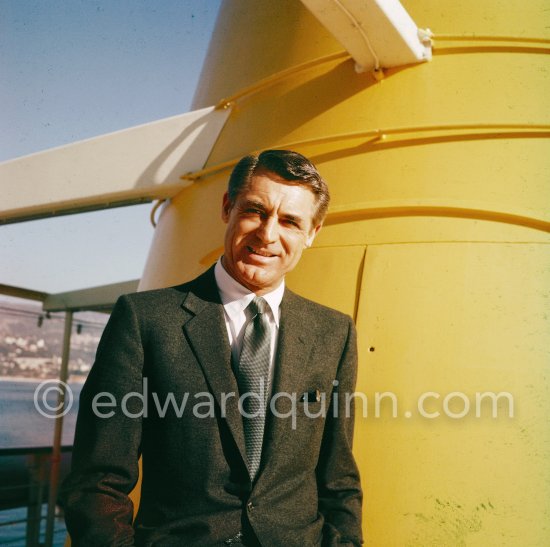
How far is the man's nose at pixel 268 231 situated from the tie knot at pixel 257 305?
0.63ft

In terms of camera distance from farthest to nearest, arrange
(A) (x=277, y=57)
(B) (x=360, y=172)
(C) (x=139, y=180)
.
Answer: (C) (x=139, y=180) < (A) (x=277, y=57) < (B) (x=360, y=172)

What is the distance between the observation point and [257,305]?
75.9 inches

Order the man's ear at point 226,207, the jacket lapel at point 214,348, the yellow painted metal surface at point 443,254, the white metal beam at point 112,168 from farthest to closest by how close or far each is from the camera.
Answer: the white metal beam at point 112,168
the yellow painted metal surface at point 443,254
the man's ear at point 226,207
the jacket lapel at point 214,348

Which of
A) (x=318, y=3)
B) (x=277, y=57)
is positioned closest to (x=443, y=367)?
(x=318, y=3)

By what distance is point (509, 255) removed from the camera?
8.43ft

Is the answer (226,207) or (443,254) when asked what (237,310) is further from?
(443,254)

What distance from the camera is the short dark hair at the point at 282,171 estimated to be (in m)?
1.93

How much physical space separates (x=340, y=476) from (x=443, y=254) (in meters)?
1.12


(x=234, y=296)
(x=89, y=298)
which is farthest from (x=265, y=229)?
(x=89, y=298)

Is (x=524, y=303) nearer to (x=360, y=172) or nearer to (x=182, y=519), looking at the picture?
(x=360, y=172)

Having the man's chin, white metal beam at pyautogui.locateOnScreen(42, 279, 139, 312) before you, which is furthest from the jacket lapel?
white metal beam at pyautogui.locateOnScreen(42, 279, 139, 312)

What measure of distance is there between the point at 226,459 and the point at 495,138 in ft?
6.29

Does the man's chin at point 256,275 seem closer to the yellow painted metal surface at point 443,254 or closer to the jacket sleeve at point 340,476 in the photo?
the jacket sleeve at point 340,476

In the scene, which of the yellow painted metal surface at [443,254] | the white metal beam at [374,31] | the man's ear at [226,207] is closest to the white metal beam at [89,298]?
the yellow painted metal surface at [443,254]
